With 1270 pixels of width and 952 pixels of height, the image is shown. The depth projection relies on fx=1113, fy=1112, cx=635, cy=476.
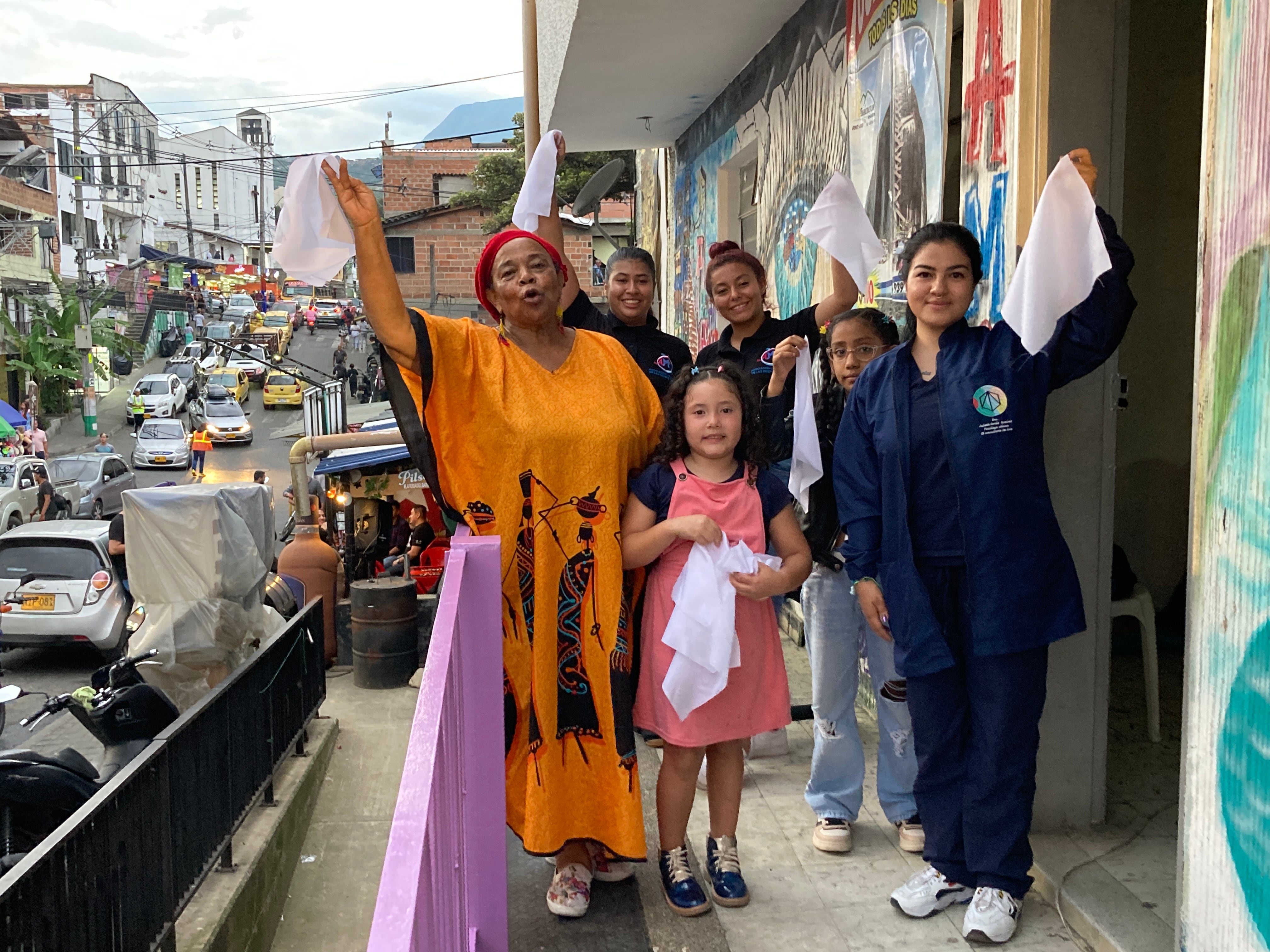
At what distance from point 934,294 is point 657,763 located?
2.66 meters

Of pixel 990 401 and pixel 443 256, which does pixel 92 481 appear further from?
pixel 990 401

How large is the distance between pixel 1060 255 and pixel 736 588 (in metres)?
1.23

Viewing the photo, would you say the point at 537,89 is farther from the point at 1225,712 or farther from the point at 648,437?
the point at 1225,712

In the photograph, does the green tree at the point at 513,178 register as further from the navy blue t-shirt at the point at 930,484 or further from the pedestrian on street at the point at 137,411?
the navy blue t-shirt at the point at 930,484

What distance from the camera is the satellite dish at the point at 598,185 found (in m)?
9.62

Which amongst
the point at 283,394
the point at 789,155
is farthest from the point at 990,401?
the point at 283,394

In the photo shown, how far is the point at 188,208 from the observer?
264 feet

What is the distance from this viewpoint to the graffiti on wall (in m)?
3.44

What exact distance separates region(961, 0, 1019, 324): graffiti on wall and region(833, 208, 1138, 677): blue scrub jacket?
0.61m

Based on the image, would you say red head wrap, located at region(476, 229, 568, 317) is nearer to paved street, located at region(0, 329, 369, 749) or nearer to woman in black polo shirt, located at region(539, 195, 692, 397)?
woman in black polo shirt, located at region(539, 195, 692, 397)

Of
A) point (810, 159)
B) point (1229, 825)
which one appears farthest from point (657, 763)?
point (810, 159)

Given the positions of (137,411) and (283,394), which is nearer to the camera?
(137,411)

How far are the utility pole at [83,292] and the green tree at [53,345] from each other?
0.95 feet

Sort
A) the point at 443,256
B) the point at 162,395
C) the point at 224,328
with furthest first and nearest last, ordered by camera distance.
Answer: the point at 224,328 → the point at 162,395 → the point at 443,256
